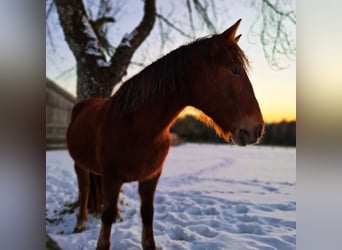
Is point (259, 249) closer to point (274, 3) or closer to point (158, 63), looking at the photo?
point (158, 63)

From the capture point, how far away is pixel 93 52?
1538 millimetres

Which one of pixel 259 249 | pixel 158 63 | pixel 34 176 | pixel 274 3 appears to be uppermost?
pixel 274 3

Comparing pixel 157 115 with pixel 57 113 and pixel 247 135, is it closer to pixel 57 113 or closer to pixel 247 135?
pixel 247 135

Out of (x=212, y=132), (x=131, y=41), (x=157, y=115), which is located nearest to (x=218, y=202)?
(x=212, y=132)

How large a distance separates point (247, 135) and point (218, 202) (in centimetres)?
33

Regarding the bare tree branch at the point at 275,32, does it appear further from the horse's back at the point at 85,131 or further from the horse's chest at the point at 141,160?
the horse's back at the point at 85,131

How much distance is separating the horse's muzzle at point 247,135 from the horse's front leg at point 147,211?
0.37 m

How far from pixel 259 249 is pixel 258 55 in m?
0.76

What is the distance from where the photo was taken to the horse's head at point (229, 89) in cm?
123

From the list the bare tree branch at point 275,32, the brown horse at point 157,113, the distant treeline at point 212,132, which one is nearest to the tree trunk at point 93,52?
the brown horse at point 157,113

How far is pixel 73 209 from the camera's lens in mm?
1552

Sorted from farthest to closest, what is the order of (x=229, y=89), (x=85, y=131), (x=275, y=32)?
(x=85, y=131) < (x=275, y=32) < (x=229, y=89)

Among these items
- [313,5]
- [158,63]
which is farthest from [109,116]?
[313,5]

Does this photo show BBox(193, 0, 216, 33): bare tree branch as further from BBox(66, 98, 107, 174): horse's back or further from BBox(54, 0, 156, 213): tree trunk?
BBox(66, 98, 107, 174): horse's back
